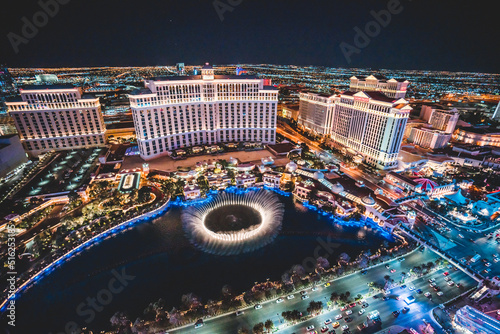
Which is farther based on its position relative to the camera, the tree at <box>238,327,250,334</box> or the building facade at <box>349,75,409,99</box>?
the building facade at <box>349,75,409,99</box>

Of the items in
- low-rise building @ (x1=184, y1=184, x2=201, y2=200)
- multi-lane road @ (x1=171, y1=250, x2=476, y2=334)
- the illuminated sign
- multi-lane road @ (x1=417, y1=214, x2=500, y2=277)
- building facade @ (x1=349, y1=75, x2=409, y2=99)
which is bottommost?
multi-lane road @ (x1=171, y1=250, x2=476, y2=334)

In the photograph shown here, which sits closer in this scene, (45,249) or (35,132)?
(45,249)

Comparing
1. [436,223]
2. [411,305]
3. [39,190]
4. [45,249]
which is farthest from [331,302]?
[39,190]

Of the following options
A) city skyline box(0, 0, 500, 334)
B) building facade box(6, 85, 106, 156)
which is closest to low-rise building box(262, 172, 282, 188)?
city skyline box(0, 0, 500, 334)

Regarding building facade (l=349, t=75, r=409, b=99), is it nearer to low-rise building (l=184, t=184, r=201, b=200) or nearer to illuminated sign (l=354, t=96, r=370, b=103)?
illuminated sign (l=354, t=96, r=370, b=103)

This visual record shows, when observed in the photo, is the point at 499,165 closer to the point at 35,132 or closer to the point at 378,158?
the point at 378,158

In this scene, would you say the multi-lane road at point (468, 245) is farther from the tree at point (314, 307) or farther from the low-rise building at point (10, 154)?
the low-rise building at point (10, 154)

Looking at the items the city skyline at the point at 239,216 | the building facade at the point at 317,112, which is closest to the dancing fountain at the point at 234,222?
the city skyline at the point at 239,216
